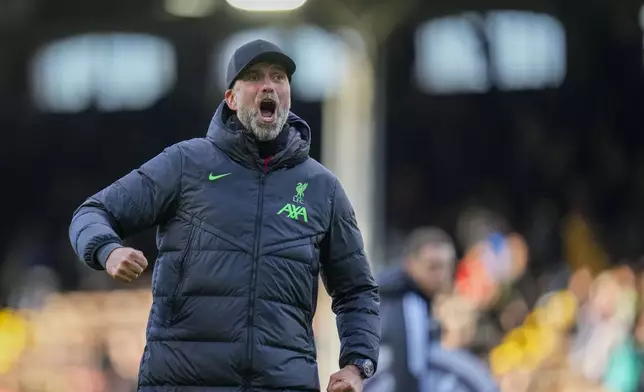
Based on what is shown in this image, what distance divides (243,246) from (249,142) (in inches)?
13.2

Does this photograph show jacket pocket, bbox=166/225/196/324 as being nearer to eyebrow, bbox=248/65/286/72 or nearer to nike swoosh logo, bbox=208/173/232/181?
nike swoosh logo, bbox=208/173/232/181

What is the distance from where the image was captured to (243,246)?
491cm

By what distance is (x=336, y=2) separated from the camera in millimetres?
13883

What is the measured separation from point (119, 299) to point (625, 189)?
20.9 ft

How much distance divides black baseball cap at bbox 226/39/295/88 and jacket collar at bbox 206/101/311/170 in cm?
12


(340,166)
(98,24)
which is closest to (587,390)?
(340,166)

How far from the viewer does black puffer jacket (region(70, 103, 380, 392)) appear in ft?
16.0

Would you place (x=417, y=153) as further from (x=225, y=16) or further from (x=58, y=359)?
(x=58, y=359)

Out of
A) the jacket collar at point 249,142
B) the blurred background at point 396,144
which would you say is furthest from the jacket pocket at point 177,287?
the blurred background at point 396,144

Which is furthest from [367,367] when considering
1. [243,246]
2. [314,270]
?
[243,246]

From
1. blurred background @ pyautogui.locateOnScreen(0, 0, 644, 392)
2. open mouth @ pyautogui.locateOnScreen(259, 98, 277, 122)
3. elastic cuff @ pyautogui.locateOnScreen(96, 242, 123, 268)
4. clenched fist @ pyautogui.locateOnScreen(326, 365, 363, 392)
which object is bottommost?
clenched fist @ pyautogui.locateOnScreen(326, 365, 363, 392)

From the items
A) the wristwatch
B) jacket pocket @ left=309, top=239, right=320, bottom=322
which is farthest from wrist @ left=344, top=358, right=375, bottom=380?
jacket pocket @ left=309, top=239, right=320, bottom=322

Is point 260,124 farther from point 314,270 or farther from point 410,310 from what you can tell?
point 410,310

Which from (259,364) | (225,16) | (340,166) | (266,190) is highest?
(225,16)
